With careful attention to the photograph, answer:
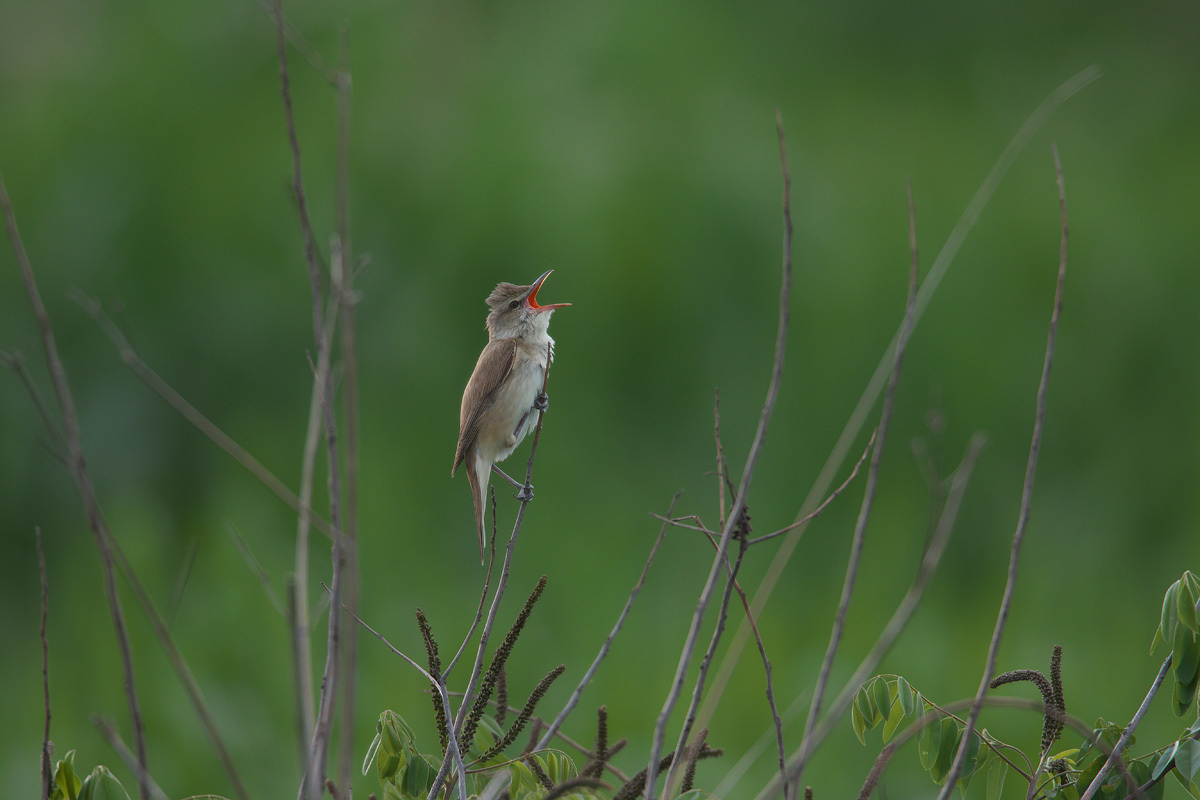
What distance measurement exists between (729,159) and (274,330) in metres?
2.95

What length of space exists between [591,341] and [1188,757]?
15.0 feet

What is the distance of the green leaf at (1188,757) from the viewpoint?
149cm

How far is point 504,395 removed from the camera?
3.15 m

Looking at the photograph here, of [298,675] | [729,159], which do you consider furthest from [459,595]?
[298,675]

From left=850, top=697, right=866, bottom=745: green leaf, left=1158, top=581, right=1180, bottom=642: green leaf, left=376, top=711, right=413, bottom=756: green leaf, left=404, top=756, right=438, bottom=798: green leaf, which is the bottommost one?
left=404, top=756, right=438, bottom=798: green leaf

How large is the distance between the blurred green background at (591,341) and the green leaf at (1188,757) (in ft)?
9.92

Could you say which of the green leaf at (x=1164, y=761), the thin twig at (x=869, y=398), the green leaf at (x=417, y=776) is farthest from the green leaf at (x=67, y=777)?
the green leaf at (x=1164, y=761)

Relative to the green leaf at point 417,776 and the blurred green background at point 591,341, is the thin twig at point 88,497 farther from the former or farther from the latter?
the blurred green background at point 591,341

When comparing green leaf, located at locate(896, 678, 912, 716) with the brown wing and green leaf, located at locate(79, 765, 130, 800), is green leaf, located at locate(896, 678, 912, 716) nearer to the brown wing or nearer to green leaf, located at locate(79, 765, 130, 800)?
green leaf, located at locate(79, 765, 130, 800)

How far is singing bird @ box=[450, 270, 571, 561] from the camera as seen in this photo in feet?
10.1

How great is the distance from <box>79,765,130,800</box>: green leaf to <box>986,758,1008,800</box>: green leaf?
136 cm

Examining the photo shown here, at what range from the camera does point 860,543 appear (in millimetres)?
1402

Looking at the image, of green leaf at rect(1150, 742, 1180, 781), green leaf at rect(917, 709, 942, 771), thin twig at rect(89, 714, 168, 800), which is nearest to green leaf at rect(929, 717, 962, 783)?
green leaf at rect(917, 709, 942, 771)

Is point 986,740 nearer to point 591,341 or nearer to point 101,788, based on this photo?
point 101,788
